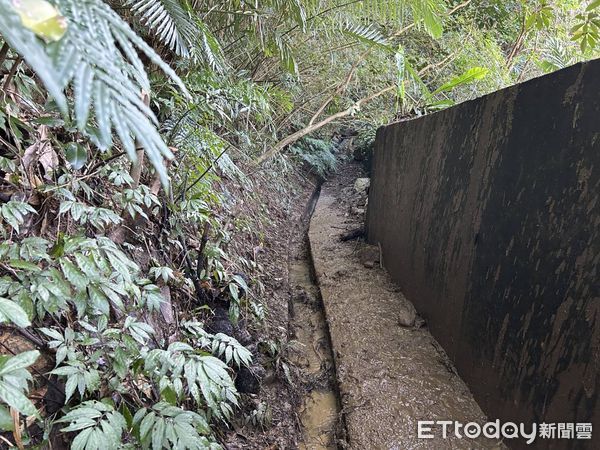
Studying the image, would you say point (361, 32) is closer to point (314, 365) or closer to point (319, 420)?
point (314, 365)

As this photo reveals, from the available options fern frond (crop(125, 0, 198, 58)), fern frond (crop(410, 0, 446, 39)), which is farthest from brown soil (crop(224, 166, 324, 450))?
fern frond (crop(410, 0, 446, 39))

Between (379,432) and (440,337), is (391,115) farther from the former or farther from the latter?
(379,432)

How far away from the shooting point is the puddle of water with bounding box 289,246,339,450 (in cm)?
168

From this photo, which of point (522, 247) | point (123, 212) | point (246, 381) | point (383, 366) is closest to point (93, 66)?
point (123, 212)

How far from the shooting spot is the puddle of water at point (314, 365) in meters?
1.68

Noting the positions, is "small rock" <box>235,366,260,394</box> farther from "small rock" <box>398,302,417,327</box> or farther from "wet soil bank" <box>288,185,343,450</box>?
"small rock" <box>398,302,417,327</box>

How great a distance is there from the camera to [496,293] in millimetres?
1499

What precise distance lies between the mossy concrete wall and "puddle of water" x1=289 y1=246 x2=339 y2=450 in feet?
2.16

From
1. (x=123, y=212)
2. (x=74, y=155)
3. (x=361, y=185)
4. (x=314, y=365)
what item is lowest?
(x=361, y=185)

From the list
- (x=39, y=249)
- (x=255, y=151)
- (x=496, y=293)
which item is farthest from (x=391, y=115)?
(x=39, y=249)

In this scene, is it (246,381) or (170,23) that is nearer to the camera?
(170,23)

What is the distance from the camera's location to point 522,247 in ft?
4.44

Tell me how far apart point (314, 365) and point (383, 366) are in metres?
0.41

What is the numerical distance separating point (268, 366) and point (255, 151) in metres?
2.66
